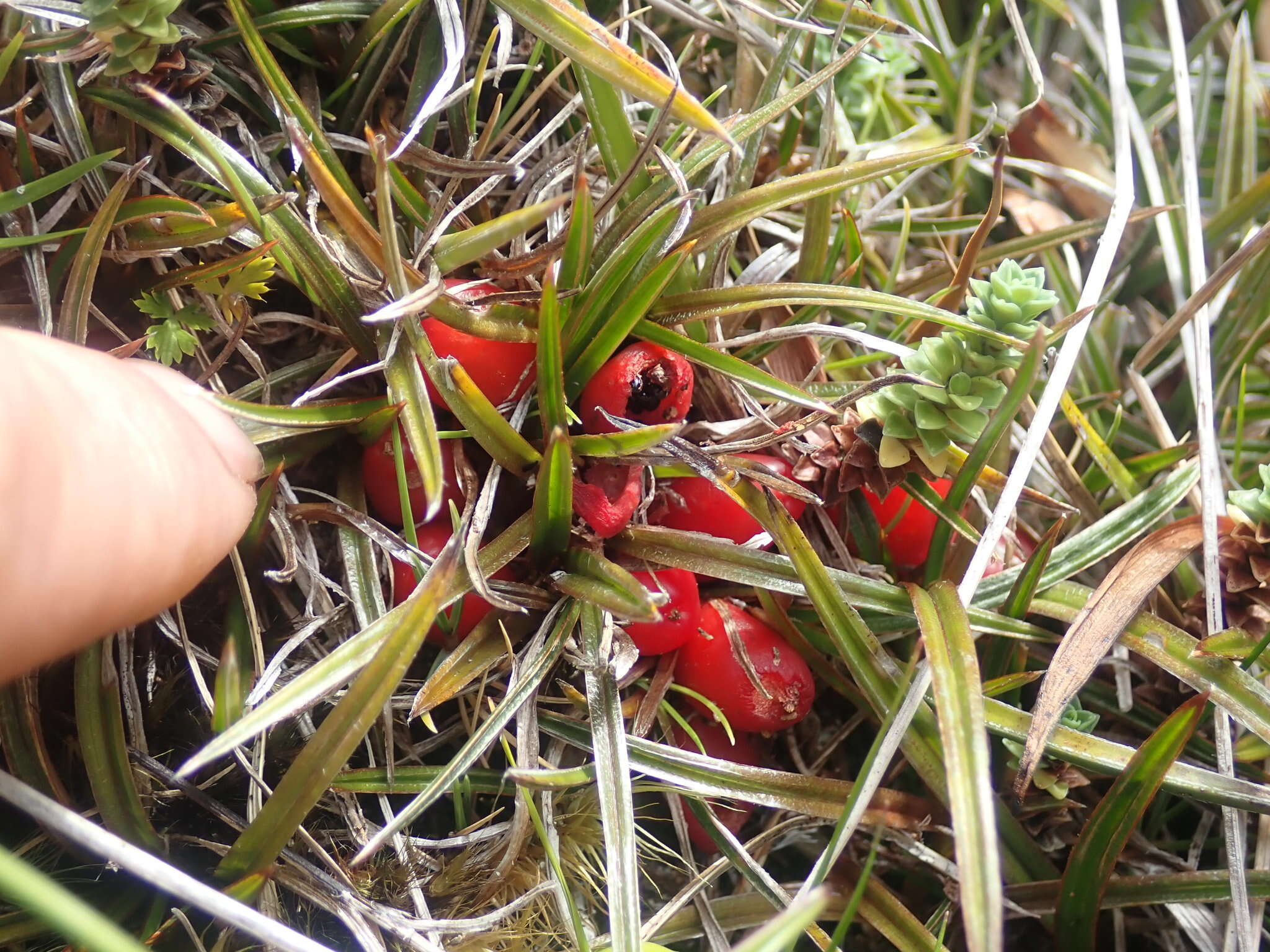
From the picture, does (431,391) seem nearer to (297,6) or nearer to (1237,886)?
(297,6)

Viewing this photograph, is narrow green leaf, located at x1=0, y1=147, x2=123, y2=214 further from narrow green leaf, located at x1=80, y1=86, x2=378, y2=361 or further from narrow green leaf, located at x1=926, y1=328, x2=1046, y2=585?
narrow green leaf, located at x1=926, y1=328, x2=1046, y2=585

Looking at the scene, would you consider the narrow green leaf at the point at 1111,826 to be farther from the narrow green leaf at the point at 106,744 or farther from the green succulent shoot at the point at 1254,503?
the narrow green leaf at the point at 106,744

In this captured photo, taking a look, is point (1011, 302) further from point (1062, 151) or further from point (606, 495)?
point (1062, 151)

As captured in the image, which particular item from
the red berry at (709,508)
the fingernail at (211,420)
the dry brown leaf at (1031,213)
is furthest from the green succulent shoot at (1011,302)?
the fingernail at (211,420)

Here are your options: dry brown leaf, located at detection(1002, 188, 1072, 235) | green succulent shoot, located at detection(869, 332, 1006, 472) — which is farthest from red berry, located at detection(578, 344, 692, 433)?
dry brown leaf, located at detection(1002, 188, 1072, 235)

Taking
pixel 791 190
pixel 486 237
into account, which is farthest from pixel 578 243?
pixel 791 190

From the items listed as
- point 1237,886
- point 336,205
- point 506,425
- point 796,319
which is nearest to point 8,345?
point 336,205
